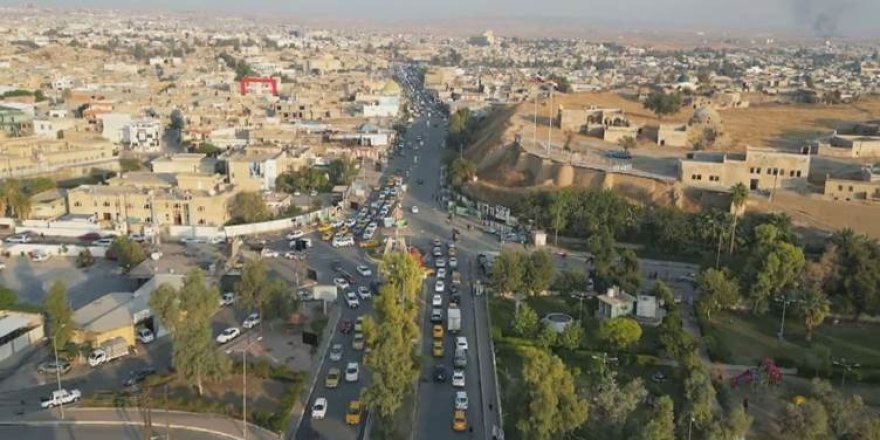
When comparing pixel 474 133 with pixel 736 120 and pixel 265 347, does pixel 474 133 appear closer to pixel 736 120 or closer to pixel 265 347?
pixel 736 120

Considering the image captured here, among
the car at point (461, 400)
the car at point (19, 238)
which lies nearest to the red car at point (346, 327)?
the car at point (461, 400)

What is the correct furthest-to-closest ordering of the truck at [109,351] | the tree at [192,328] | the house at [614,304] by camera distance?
the house at [614,304] → the truck at [109,351] → the tree at [192,328]

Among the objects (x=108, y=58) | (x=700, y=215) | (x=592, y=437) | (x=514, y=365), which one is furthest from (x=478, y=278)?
(x=108, y=58)

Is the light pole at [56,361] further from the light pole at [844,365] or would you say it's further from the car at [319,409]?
the light pole at [844,365]

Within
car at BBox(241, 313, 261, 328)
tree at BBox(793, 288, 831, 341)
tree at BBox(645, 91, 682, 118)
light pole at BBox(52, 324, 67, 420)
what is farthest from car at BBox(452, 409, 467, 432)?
tree at BBox(645, 91, 682, 118)

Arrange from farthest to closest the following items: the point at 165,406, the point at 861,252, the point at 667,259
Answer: the point at 667,259
the point at 861,252
the point at 165,406
